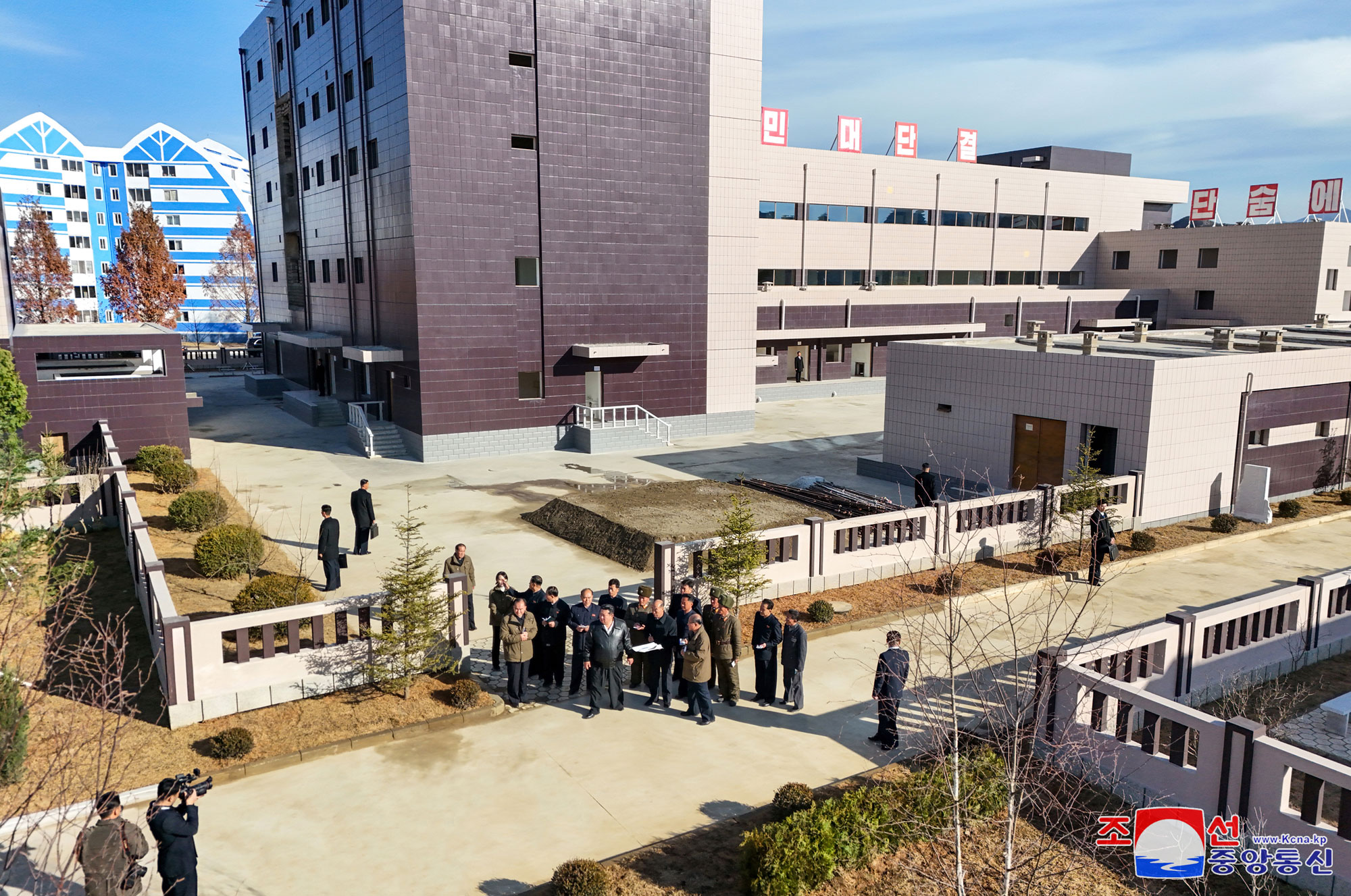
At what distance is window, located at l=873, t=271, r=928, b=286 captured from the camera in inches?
2259

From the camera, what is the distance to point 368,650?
14.1 metres

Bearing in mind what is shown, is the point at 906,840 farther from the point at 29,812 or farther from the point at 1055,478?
the point at 1055,478

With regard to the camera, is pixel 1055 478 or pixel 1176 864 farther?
pixel 1055 478

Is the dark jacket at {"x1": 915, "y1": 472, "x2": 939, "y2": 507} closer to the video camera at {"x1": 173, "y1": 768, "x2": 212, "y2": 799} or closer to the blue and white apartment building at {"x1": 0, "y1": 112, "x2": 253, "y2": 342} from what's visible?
the video camera at {"x1": 173, "y1": 768, "x2": 212, "y2": 799}

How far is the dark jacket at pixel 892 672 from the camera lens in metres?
12.1

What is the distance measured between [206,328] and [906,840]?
100m

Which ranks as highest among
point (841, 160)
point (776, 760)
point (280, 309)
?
point (841, 160)

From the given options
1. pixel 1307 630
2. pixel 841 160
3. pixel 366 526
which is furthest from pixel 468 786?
pixel 841 160

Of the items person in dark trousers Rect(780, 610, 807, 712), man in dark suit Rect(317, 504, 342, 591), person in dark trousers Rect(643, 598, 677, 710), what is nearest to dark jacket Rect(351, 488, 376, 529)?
man in dark suit Rect(317, 504, 342, 591)

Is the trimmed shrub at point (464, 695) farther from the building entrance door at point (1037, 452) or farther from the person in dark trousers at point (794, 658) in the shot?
the building entrance door at point (1037, 452)

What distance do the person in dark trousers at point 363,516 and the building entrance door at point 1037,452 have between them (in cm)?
1760

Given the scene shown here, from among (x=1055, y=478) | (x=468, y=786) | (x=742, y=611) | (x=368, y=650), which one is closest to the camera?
(x=468, y=786)

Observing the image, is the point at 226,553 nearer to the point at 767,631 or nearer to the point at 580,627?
the point at 580,627

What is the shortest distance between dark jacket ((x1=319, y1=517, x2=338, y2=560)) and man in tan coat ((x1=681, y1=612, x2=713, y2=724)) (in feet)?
30.1
